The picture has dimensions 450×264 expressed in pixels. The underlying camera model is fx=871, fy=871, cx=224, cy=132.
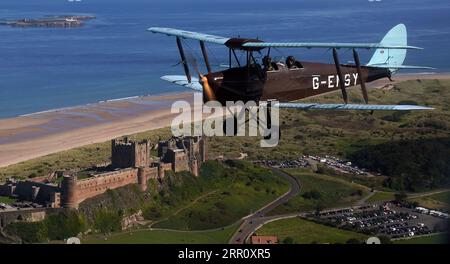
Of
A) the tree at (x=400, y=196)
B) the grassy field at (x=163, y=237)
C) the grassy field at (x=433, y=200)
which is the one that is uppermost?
the grassy field at (x=433, y=200)

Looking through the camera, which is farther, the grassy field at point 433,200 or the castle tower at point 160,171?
the castle tower at point 160,171

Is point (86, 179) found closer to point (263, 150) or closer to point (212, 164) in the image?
point (212, 164)

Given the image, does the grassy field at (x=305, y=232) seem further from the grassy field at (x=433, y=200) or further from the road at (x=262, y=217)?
the grassy field at (x=433, y=200)

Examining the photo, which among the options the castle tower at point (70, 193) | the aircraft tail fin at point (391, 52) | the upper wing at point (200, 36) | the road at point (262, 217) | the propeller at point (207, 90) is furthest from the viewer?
the castle tower at point (70, 193)

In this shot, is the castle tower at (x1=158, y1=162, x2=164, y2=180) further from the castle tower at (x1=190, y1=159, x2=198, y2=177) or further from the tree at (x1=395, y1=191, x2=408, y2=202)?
the tree at (x1=395, y1=191, x2=408, y2=202)

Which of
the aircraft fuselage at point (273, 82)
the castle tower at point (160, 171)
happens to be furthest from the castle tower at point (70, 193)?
the aircraft fuselage at point (273, 82)

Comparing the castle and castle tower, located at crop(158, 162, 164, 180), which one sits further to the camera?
castle tower, located at crop(158, 162, 164, 180)

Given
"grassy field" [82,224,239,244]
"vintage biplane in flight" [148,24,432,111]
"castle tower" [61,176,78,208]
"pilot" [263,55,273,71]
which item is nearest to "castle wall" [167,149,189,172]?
"castle tower" [61,176,78,208]

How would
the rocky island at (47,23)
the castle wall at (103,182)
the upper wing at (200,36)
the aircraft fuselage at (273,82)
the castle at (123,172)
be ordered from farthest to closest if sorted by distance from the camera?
the rocky island at (47,23) < the castle wall at (103,182) < the castle at (123,172) < the upper wing at (200,36) < the aircraft fuselage at (273,82)
